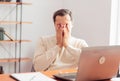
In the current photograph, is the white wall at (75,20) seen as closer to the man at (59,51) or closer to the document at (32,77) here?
the man at (59,51)

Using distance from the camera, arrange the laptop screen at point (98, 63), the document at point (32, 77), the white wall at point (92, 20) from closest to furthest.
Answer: the laptop screen at point (98, 63) < the document at point (32, 77) < the white wall at point (92, 20)

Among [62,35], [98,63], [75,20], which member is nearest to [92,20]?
[75,20]

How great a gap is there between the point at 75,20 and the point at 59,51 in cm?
152

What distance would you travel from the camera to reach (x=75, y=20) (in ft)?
Result: 13.0

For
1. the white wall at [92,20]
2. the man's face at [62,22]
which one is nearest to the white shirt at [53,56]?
the man's face at [62,22]

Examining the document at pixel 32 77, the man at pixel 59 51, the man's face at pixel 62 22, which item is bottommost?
the document at pixel 32 77

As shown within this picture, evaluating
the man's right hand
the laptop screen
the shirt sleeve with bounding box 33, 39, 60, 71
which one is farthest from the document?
the man's right hand

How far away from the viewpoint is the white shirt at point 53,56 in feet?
8.07

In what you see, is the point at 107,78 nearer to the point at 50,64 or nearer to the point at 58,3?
the point at 50,64

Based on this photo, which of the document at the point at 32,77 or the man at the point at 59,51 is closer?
the document at the point at 32,77

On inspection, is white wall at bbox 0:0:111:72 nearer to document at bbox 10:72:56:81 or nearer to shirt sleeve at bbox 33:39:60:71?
shirt sleeve at bbox 33:39:60:71

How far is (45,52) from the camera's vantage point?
2.52m

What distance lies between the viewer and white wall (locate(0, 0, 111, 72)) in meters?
3.46

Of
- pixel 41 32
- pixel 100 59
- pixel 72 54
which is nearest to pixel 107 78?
pixel 100 59
